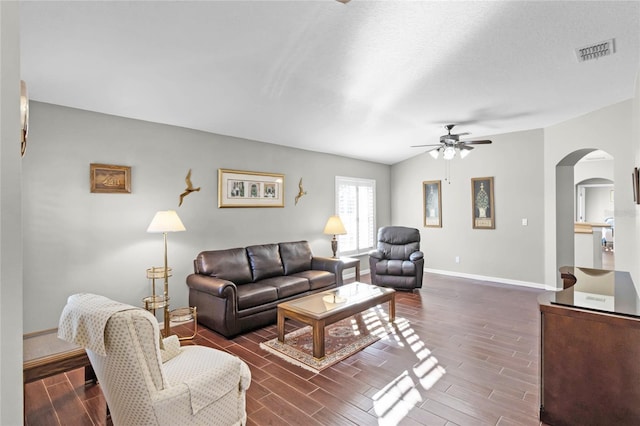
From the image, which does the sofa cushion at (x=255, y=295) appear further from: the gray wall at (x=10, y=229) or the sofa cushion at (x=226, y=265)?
the gray wall at (x=10, y=229)

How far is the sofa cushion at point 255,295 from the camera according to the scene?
3.70 metres

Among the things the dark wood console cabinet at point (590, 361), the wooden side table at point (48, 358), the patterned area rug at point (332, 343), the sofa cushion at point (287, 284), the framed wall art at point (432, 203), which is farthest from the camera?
the framed wall art at point (432, 203)

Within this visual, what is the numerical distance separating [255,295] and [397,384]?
1876 mm

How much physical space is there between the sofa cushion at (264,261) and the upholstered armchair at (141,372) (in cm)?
252

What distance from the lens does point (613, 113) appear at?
4.50 meters

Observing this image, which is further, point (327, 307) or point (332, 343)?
point (332, 343)

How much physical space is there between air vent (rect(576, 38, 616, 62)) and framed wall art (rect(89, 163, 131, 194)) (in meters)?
4.76

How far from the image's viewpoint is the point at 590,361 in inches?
77.9

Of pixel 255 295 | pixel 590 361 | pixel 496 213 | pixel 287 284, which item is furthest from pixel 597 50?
pixel 255 295

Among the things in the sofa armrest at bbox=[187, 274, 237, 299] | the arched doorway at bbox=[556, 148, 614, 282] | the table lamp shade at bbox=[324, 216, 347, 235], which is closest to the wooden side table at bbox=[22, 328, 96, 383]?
the sofa armrest at bbox=[187, 274, 237, 299]

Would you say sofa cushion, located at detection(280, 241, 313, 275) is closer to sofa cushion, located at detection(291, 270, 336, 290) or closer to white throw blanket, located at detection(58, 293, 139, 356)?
sofa cushion, located at detection(291, 270, 336, 290)

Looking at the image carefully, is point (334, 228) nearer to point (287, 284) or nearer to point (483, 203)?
point (287, 284)

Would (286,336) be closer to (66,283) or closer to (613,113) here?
(66,283)

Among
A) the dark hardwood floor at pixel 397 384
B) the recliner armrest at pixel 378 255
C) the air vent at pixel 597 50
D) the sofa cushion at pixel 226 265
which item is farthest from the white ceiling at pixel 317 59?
the dark hardwood floor at pixel 397 384
